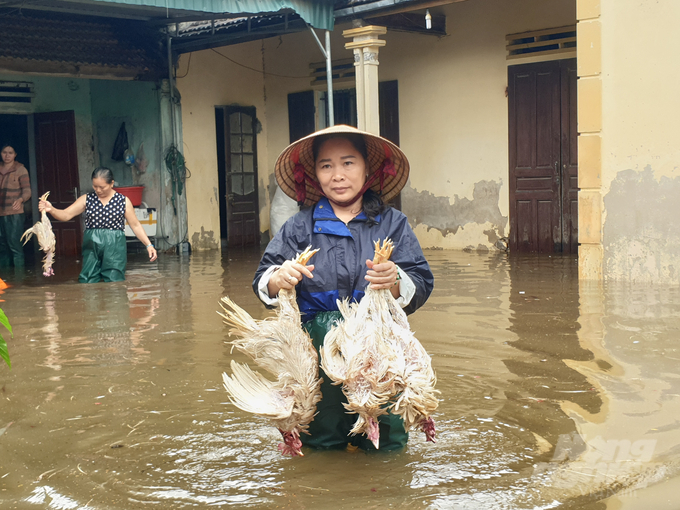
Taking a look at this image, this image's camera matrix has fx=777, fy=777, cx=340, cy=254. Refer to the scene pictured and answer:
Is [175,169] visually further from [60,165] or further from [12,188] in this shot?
[12,188]

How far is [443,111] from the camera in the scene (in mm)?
12039

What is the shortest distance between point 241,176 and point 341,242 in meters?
11.4

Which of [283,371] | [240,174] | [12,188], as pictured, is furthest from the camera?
[240,174]

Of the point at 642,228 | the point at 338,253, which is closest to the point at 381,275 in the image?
the point at 338,253

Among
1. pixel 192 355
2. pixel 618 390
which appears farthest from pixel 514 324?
pixel 192 355

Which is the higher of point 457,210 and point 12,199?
point 12,199

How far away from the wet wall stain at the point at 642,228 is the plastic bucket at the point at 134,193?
8.35m

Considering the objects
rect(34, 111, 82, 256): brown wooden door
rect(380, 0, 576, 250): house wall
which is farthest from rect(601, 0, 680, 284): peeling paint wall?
rect(34, 111, 82, 256): brown wooden door

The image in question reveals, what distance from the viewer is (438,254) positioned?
38.1 ft

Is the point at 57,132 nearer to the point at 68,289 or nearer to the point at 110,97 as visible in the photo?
the point at 110,97

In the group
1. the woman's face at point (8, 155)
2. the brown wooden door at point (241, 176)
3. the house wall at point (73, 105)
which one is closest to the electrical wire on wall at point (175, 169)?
the brown wooden door at point (241, 176)

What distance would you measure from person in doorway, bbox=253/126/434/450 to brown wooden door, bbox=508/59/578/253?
26.7 feet

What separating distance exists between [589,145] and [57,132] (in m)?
9.30

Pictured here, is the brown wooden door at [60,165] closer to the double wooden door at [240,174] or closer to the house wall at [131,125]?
the house wall at [131,125]
